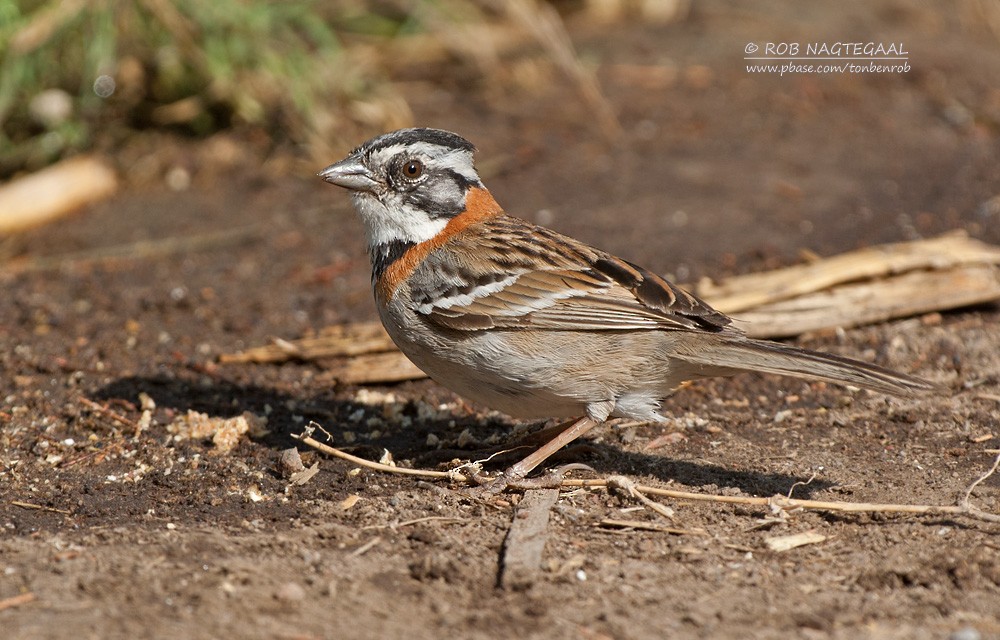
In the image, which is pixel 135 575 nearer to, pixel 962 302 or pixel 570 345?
pixel 570 345

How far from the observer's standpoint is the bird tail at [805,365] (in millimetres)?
4281

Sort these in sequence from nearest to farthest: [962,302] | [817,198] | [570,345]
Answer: [570,345]
[962,302]
[817,198]

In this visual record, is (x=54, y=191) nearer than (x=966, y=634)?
No

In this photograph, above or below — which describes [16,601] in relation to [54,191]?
below

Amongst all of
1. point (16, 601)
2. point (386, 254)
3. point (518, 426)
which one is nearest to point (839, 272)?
point (518, 426)

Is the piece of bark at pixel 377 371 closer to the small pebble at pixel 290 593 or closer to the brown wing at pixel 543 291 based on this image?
the brown wing at pixel 543 291

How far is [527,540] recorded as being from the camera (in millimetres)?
4188

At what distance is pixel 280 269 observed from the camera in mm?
7605

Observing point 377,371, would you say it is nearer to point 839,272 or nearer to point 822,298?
point 822,298

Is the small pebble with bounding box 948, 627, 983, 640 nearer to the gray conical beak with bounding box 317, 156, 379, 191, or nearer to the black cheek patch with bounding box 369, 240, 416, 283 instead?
the black cheek patch with bounding box 369, 240, 416, 283

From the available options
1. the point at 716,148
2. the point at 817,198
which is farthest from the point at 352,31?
the point at 817,198

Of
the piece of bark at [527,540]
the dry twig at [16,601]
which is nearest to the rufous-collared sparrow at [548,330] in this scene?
the piece of bark at [527,540]

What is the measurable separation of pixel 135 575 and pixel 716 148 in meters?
6.56

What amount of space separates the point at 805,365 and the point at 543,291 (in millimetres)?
1187
